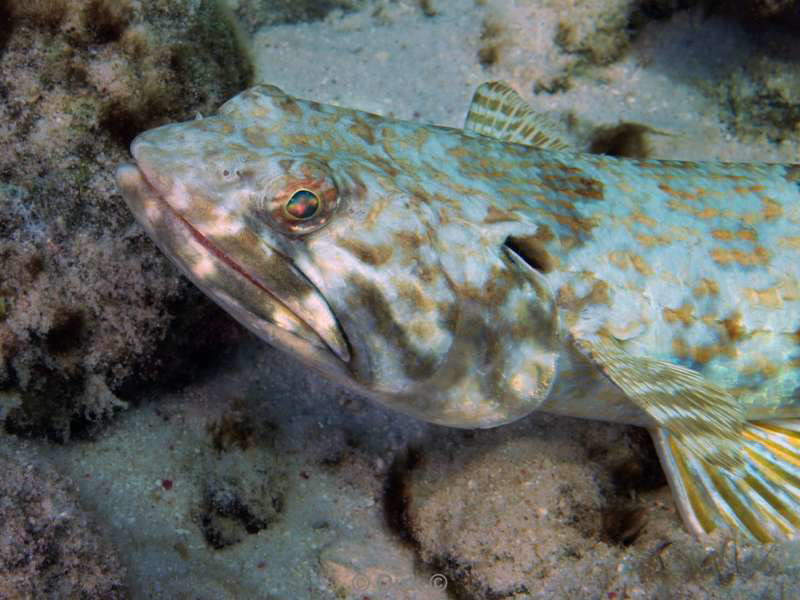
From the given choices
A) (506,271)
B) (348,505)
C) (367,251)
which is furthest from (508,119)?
(348,505)

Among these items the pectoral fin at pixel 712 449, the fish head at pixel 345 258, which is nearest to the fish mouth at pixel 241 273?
the fish head at pixel 345 258

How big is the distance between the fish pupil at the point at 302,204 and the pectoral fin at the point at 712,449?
1297 mm

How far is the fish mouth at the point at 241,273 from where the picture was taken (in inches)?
87.7

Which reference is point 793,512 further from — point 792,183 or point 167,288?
point 167,288

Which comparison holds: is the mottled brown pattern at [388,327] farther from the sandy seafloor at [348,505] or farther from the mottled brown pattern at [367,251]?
the sandy seafloor at [348,505]

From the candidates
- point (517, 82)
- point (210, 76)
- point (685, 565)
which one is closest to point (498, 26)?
point (517, 82)

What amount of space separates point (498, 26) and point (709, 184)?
2.88 metres

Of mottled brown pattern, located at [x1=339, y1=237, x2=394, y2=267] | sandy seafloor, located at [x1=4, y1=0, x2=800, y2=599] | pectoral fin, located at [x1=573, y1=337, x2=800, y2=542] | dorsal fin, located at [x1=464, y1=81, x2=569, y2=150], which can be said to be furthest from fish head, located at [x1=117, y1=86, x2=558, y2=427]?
dorsal fin, located at [x1=464, y1=81, x2=569, y2=150]

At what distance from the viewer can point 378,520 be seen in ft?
11.7

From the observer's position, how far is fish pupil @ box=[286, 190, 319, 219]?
7.15ft

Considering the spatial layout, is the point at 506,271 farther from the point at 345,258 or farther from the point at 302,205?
the point at 302,205

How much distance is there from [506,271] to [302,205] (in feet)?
2.88

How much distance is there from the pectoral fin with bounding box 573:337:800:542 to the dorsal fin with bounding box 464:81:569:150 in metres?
1.49

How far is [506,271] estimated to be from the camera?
2553mm
